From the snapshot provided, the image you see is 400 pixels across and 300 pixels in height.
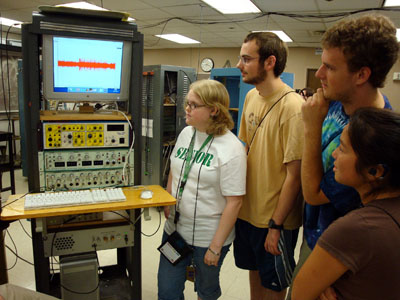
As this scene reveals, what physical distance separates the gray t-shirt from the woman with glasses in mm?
710

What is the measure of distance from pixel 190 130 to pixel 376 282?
1136mm

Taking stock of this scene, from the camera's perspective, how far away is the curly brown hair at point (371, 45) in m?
1.02

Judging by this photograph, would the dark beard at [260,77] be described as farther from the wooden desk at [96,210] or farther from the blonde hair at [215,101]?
the wooden desk at [96,210]

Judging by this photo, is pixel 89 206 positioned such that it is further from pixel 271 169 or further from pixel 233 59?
pixel 233 59

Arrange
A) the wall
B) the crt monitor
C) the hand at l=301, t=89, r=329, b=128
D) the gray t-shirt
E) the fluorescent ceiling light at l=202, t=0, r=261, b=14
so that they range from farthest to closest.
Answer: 1. the wall
2. the fluorescent ceiling light at l=202, t=0, r=261, b=14
3. the crt monitor
4. the hand at l=301, t=89, r=329, b=128
5. the gray t-shirt

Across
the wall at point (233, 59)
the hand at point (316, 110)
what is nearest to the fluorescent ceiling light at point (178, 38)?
the wall at point (233, 59)

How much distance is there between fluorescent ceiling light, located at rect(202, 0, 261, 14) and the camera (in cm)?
463

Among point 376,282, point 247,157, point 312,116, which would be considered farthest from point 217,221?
point 376,282

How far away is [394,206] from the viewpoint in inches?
32.9

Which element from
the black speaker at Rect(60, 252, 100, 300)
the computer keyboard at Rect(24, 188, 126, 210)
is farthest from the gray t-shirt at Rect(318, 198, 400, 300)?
the black speaker at Rect(60, 252, 100, 300)

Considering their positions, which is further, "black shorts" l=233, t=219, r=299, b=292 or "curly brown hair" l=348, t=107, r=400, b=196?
"black shorts" l=233, t=219, r=299, b=292

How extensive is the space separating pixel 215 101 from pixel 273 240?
29.6 inches

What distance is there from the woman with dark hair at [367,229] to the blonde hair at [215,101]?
0.77 m

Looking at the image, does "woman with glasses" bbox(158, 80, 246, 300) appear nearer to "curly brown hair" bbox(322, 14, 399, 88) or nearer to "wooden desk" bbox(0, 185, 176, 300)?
"wooden desk" bbox(0, 185, 176, 300)
